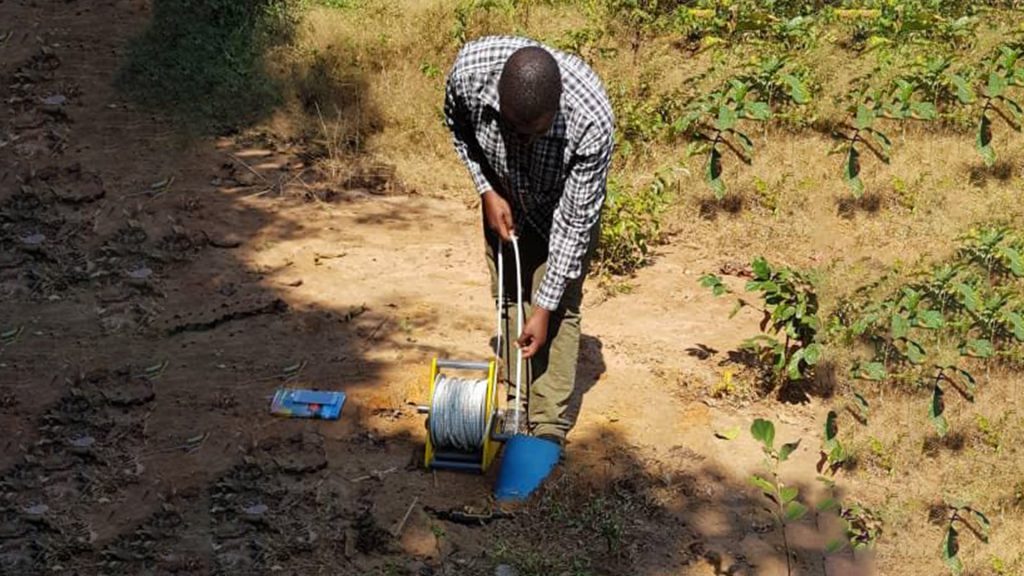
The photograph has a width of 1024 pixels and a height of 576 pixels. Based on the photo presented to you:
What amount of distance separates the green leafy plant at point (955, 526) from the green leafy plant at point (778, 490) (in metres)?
0.61

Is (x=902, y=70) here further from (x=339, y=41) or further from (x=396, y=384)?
(x=396, y=384)

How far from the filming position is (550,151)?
198 inches

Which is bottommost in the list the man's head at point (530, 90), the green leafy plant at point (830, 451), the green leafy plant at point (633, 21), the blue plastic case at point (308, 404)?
the green leafy plant at point (830, 451)

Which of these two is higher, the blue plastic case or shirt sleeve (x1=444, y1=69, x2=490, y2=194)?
shirt sleeve (x1=444, y1=69, x2=490, y2=194)

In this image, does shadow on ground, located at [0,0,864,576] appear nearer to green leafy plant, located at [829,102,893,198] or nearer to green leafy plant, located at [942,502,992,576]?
green leafy plant, located at [942,502,992,576]

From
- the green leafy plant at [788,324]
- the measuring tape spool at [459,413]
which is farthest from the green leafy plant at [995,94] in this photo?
the measuring tape spool at [459,413]

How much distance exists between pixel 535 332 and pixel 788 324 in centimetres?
164

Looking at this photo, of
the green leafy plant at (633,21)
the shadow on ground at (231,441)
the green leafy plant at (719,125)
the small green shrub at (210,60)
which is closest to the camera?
the shadow on ground at (231,441)

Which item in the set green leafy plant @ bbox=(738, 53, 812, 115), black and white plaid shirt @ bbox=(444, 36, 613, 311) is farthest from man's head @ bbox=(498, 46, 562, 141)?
green leafy plant @ bbox=(738, 53, 812, 115)

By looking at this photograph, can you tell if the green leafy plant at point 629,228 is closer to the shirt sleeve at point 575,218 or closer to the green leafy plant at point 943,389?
the green leafy plant at point 943,389

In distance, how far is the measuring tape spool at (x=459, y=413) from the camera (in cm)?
532

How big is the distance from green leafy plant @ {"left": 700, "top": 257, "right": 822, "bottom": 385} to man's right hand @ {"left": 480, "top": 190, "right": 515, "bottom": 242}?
155cm

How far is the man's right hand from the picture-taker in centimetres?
531

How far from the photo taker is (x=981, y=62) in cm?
898
